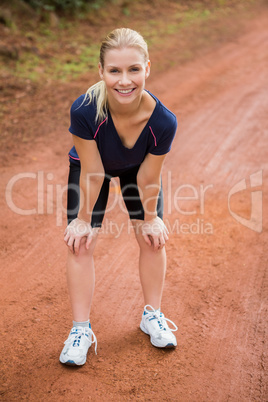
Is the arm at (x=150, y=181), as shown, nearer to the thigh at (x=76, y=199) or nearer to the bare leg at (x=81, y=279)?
the thigh at (x=76, y=199)

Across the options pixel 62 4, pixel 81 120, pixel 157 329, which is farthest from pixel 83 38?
pixel 157 329

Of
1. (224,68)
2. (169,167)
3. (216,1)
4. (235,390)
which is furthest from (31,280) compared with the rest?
(216,1)

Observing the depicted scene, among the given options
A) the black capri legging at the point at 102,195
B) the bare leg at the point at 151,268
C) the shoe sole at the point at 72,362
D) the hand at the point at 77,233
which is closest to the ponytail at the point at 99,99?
the black capri legging at the point at 102,195

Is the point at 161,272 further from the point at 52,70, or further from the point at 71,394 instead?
the point at 52,70

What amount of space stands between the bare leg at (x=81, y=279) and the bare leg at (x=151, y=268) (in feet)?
1.10

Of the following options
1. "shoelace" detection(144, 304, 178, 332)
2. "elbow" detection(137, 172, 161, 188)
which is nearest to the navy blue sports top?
"elbow" detection(137, 172, 161, 188)

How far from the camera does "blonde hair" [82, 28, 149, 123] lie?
242 cm

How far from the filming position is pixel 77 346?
112 inches

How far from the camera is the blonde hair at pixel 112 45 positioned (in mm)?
2416

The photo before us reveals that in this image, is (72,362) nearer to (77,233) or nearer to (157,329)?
(157,329)

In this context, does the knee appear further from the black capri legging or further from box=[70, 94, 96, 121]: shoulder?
box=[70, 94, 96, 121]: shoulder

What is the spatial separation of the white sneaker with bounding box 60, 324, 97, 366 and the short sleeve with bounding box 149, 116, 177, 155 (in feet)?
4.14

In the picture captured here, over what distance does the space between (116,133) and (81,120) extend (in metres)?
0.22

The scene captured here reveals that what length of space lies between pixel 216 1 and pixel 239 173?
8.34 meters
